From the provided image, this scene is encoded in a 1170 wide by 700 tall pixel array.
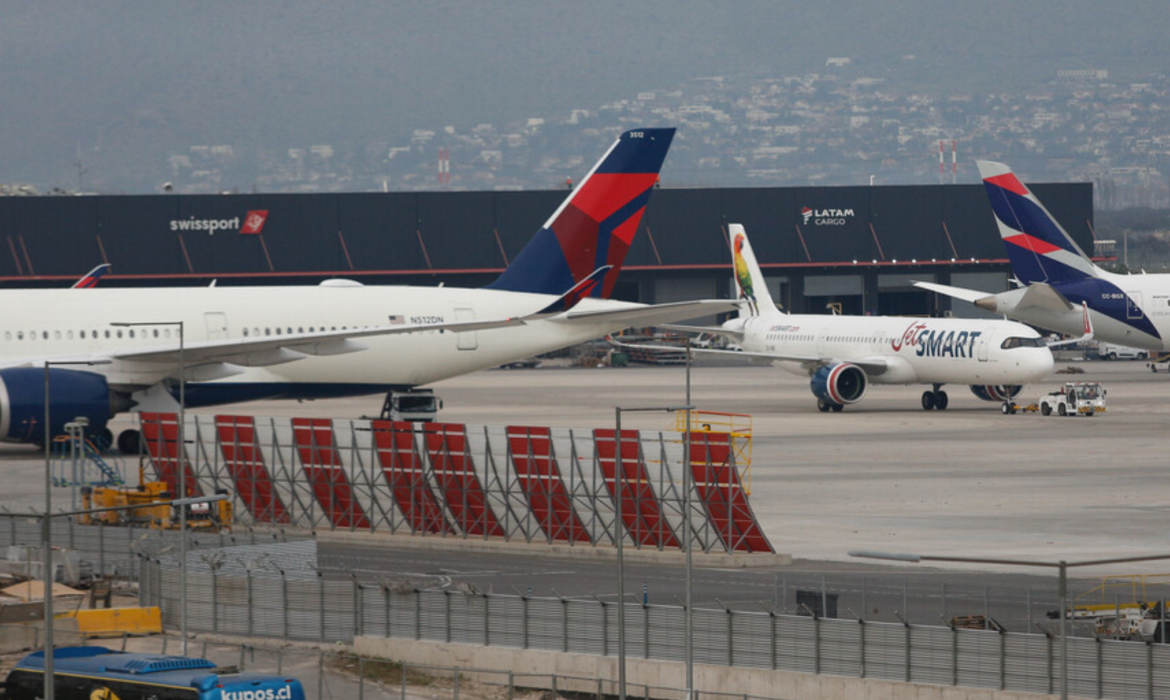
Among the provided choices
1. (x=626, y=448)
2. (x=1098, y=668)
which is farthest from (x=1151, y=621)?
(x=626, y=448)

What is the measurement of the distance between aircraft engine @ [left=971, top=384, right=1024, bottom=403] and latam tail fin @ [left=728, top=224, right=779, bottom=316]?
43.6 ft

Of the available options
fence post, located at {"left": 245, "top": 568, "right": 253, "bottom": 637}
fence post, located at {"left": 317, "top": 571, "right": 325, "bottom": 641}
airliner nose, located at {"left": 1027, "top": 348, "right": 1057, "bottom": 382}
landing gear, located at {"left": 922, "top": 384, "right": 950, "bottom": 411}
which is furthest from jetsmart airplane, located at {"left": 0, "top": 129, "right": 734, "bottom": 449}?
fence post, located at {"left": 317, "top": 571, "right": 325, "bottom": 641}

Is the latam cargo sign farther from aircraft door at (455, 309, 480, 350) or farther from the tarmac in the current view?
aircraft door at (455, 309, 480, 350)

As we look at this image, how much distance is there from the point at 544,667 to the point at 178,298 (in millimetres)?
31418

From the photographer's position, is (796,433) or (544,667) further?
(796,433)

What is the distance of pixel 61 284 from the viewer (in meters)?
118

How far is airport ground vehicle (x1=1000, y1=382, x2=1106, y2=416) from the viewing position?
69438 mm

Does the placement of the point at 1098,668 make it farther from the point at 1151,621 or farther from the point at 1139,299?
the point at 1139,299

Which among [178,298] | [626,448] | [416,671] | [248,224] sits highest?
[248,224]

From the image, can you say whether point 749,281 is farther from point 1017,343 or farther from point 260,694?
point 260,694

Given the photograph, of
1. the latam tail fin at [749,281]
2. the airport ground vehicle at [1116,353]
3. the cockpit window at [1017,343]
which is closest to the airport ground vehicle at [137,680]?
the cockpit window at [1017,343]

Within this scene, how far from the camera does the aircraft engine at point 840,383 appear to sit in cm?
7250

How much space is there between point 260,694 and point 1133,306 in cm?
6709

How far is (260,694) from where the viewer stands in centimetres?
2383
